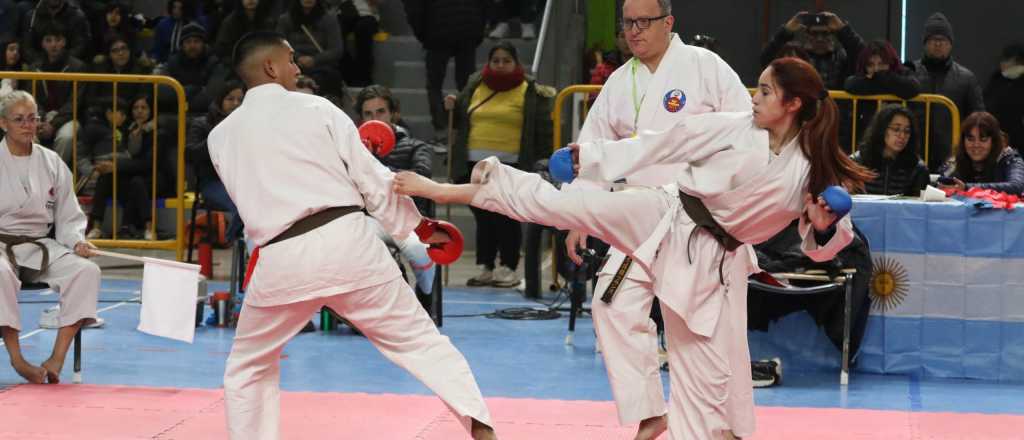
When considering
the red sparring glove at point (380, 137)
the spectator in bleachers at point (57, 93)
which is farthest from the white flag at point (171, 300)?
the spectator in bleachers at point (57, 93)

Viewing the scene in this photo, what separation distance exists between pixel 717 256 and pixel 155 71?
8.72 meters

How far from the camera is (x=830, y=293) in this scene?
270 inches

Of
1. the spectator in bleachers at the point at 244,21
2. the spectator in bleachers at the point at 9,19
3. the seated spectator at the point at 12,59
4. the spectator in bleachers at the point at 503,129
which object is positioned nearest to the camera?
the spectator in bleachers at the point at 503,129

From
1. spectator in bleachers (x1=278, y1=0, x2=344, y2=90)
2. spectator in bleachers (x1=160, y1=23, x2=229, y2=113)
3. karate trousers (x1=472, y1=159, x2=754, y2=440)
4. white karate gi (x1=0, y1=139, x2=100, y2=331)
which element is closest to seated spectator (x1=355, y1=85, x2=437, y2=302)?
white karate gi (x1=0, y1=139, x2=100, y2=331)

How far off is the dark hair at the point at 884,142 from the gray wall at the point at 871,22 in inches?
249

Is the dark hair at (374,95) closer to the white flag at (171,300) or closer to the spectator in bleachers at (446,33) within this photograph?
the white flag at (171,300)

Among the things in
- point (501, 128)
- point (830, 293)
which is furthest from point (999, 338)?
point (501, 128)

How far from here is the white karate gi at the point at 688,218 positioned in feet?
13.8

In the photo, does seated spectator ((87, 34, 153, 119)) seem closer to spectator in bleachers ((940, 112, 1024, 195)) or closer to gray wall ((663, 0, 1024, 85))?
gray wall ((663, 0, 1024, 85))

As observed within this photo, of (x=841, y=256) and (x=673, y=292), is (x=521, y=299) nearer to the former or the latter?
(x=841, y=256)

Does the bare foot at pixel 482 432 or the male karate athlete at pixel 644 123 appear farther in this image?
the male karate athlete at pixel 644 123

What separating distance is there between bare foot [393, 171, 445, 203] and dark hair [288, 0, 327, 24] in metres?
7.58

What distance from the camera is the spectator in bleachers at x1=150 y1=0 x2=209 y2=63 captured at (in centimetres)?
1249

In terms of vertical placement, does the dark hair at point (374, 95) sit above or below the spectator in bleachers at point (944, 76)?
below
